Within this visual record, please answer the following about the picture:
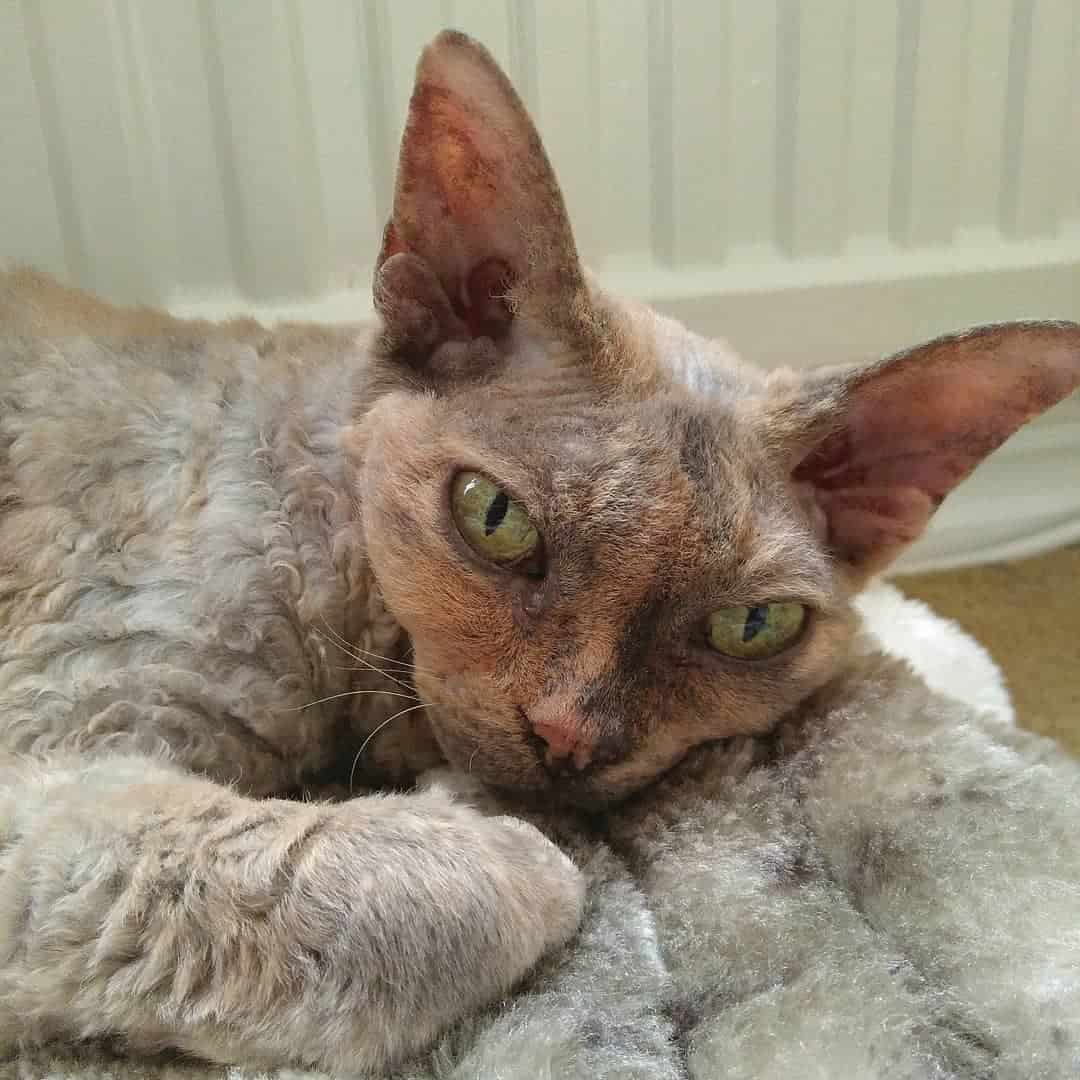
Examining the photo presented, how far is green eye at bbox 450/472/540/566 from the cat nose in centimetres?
12

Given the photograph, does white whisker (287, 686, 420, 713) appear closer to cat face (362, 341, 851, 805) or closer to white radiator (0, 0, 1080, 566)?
cat face (362, 341, 851, 805)

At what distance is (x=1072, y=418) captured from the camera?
1.73m

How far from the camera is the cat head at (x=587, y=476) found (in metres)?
0.78

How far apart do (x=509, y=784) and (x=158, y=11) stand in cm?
96

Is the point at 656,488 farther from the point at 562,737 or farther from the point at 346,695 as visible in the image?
the point at 346,695

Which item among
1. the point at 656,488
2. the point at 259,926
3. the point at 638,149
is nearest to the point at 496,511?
the point at 656,488

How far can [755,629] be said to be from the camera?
84 centimetres

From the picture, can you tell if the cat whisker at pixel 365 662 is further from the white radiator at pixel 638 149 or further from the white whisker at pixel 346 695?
the white radiator at pixel 638 149

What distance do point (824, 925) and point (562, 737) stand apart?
0.21 meters

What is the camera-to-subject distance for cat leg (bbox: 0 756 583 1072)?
64 centimetres

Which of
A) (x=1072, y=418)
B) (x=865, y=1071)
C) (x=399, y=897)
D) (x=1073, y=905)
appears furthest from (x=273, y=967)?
(x=1072, y=418)

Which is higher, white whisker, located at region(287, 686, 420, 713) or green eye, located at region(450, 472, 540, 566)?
green eye, located at region(450, 472, 540, 566)

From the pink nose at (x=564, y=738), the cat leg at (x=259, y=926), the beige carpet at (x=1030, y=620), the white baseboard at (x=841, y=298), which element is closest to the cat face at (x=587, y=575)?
the pink nose at (x=564, y=738)

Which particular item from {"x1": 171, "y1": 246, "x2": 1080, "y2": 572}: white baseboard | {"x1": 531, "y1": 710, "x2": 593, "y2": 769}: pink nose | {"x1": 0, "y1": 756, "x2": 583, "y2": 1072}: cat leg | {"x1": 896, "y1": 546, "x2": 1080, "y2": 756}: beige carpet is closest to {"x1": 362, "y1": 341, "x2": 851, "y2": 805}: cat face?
{"x1": 531, "y1": 710, "x2": 593, "y2": 769}: pink nose
